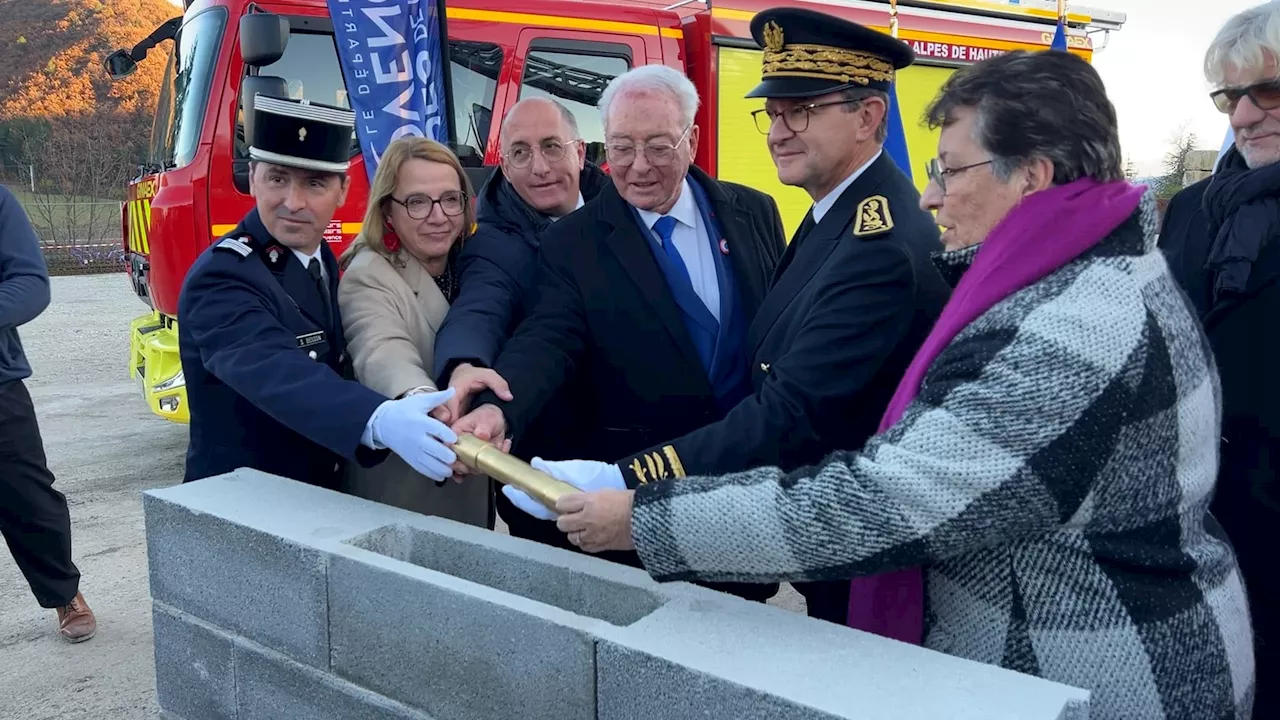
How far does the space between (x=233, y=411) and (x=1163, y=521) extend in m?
1.84

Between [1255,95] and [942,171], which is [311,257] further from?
[1255,95]

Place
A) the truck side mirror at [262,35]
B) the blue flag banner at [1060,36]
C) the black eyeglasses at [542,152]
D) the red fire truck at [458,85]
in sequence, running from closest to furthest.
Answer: the black eyeglasses at [542,152] < the truck side mirror at [262,35] < the red fire truck at [458,85] < the blue flag banner at [1060,36]

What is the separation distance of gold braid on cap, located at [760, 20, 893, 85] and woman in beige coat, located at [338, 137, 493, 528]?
0.92 m

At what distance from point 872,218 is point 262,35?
121 inches

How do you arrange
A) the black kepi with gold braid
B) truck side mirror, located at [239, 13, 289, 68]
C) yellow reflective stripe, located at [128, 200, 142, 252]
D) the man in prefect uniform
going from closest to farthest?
the black kepi with gold braid
the man in prefect uniform
truck side mirror, located at [239, 13, 289, 68]
yellow reflective stripe, located at [128, 200, 142, 252]

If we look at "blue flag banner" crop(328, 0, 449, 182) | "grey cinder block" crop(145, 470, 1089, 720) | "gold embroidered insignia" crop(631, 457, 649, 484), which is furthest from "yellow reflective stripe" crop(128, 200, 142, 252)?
"gold embroidered insignia" crop(631, 457, 649, 484)

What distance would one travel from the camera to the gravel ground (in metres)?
3.08

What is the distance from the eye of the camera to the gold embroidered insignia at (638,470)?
5.49 ft

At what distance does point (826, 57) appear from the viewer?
5.93 feet

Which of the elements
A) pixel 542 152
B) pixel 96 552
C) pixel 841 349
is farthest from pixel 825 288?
pixel 96 552

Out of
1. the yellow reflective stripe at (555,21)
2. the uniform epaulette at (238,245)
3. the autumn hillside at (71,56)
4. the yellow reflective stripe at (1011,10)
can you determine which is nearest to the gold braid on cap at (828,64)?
the uniform epaulette at (238,245)

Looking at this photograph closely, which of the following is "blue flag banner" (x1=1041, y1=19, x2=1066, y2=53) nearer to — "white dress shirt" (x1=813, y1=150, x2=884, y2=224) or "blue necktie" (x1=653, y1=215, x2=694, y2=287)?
"blue necktie" (x1=653, y1=215, x2=694, y2=287)

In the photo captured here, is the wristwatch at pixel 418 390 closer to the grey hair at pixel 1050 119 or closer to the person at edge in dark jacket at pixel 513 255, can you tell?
the person at edge in dark jacket at pixel 513 255

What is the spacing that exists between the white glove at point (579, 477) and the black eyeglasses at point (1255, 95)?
1611mm
